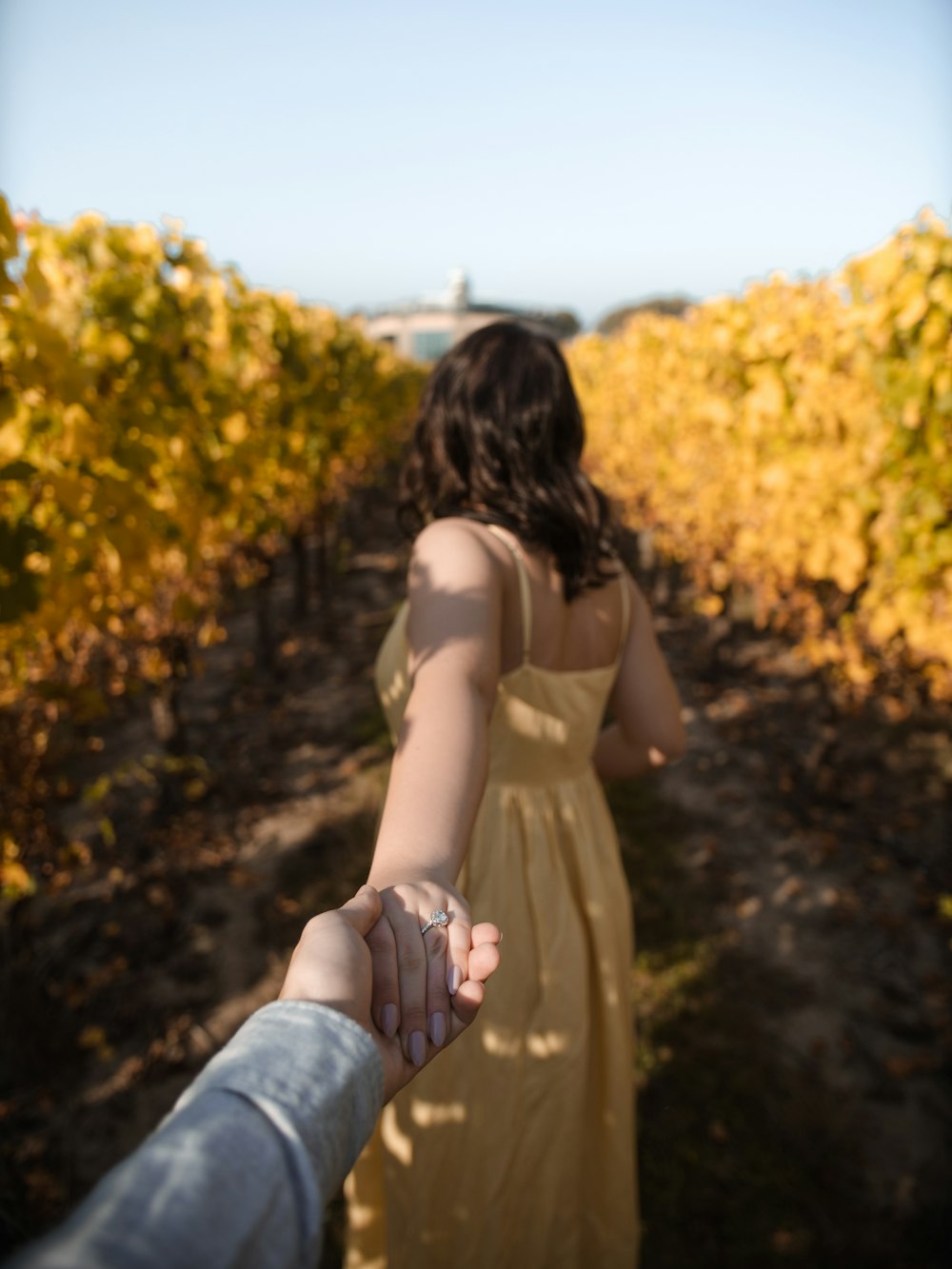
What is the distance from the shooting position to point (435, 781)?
893 mm

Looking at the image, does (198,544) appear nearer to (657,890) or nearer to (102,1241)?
(657,890)

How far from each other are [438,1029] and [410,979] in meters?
0.05

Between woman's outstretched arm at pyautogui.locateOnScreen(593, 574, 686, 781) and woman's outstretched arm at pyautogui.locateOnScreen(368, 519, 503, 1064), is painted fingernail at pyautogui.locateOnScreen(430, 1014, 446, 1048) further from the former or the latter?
woman's outstretched arm at pyautogui.locateOnScreen(593, 574, 686, 781)

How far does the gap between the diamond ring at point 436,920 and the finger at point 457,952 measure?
0.03 feet

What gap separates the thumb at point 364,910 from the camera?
0.67m

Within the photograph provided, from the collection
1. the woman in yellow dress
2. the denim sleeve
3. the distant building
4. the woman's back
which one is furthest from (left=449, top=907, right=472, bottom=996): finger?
the distant building

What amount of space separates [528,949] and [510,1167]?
0.47 m

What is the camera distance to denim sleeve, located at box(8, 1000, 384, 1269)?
1.20 ft

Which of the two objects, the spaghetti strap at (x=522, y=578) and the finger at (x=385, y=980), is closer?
the finger at (x=385, y=980)

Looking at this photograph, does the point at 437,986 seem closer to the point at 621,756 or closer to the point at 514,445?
the point at 514,445

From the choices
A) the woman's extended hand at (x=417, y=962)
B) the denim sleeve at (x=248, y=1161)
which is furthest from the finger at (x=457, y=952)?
the denim sleeve at (x=248, y=1161)

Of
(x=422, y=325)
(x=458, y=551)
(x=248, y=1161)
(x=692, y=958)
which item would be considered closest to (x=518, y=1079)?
(x=458, y=551)

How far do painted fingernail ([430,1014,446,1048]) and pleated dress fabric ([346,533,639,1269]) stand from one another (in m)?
0.69

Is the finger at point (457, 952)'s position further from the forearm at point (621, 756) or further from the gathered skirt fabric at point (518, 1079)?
the forearm at point (621, 756)
